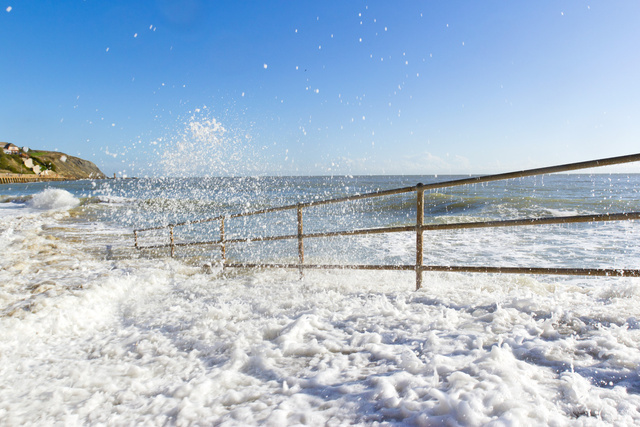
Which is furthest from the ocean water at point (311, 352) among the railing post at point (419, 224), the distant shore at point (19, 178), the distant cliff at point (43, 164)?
the distant cliff at point (43, 164)

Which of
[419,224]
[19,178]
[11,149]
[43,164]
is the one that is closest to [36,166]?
[43,164]

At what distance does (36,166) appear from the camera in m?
114

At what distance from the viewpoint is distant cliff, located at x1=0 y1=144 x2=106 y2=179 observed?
10556 centimetres

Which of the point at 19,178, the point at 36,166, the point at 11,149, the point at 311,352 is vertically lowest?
the point at 311,352

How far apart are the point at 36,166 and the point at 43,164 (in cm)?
643

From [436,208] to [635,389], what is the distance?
70.7 ft

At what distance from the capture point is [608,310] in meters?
2.77

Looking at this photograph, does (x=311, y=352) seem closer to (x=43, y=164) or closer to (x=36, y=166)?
(x=36, y=166)

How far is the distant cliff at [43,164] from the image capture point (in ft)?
346

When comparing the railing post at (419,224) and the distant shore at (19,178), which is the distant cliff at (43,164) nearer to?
the distant shore at (19,178)

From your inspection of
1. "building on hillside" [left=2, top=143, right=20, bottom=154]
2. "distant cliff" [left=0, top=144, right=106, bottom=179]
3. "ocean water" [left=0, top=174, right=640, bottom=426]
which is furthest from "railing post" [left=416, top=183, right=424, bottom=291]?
"building on hillside" [left=2, top=143, right=20, bottom=154]

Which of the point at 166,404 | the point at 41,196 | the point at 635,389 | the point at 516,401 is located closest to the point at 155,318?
the point at 166,404

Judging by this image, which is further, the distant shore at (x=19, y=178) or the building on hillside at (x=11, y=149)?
the building on hillside at (x=11, y=149)

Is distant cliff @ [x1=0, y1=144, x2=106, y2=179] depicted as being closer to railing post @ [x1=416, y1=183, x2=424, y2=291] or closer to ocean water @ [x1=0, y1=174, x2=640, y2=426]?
ocean water @ [x1=0, y1=174, x2=640, y2=426]
